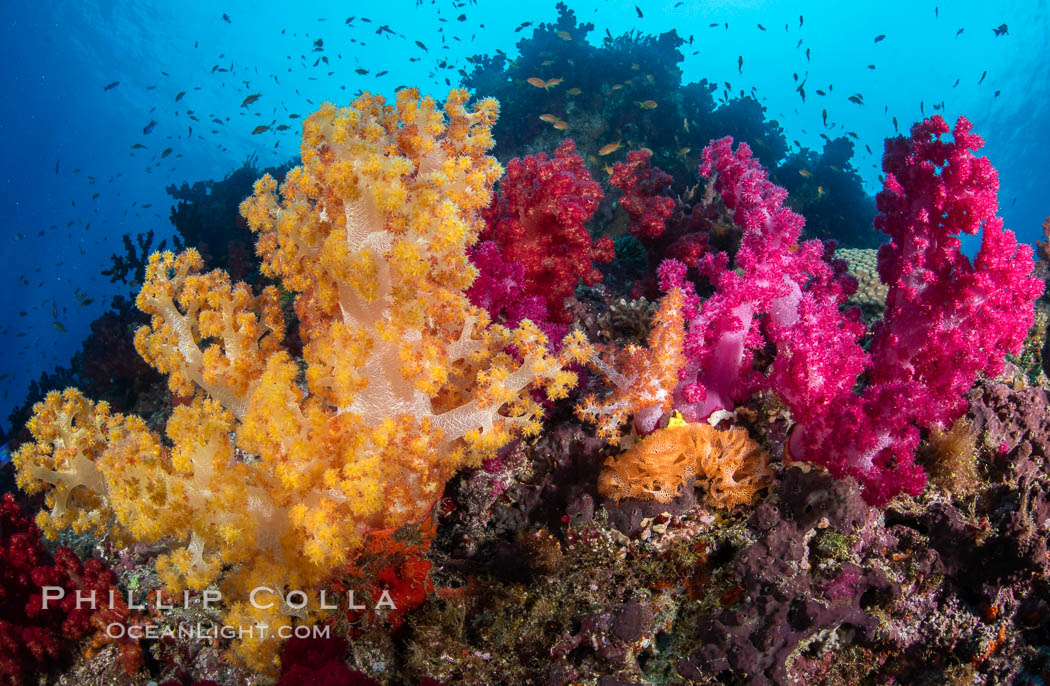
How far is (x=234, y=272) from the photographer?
11.5 m

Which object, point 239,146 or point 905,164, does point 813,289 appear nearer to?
point 905,164

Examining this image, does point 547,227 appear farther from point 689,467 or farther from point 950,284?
point 950,284

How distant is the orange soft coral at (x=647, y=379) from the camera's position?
3.16 metres

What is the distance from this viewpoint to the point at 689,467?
3135mm

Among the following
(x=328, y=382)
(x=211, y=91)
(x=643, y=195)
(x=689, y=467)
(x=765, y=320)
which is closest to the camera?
(x=328, y=382)

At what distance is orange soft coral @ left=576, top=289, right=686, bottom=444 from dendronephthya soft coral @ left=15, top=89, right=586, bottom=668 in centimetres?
44

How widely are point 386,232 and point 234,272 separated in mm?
10679

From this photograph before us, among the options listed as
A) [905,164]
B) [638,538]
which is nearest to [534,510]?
[638,538]

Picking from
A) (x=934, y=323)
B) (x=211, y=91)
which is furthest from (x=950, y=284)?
(x=211, y=91)

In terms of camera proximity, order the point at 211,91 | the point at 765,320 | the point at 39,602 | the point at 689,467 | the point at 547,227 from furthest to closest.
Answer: the point at 211,91 → the point at 547,227 → the point at 39,602 → the point at 765,320 → the point at 689,467

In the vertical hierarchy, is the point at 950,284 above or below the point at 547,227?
below

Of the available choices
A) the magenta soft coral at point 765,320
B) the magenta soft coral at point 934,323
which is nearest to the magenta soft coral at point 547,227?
the magenta soft coral at point 765,320

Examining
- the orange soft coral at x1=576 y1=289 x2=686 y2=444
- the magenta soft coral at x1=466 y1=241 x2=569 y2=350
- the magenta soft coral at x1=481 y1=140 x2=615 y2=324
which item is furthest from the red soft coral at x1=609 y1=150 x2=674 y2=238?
the orange soft coral at x1=576 y1=289 x2=686 y2=444

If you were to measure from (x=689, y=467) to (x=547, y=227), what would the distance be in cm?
240
